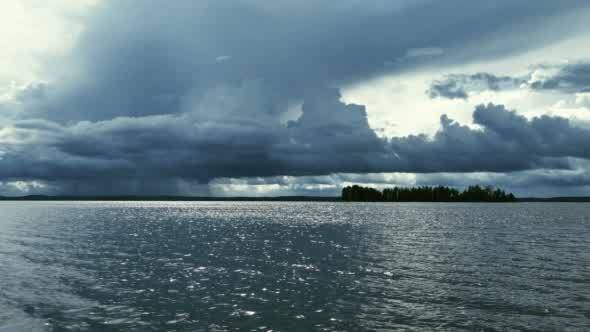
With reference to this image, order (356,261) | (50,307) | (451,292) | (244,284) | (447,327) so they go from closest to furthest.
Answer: (447,327)
(50,307)
(451,292)
(244,284)
(356,261)

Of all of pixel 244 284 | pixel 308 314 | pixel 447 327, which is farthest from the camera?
pixel 244 284

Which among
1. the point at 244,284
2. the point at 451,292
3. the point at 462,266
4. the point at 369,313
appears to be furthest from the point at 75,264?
the point at 462,266

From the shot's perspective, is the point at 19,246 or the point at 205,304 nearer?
the point at 205,304

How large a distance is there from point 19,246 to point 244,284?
4705 cm

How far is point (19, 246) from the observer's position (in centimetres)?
6650

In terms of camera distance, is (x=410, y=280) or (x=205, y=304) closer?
(x=205, y=304)

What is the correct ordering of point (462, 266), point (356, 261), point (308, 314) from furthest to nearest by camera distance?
point (356, 261), point (462, 266), point (308, 314)

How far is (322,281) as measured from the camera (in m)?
38.8

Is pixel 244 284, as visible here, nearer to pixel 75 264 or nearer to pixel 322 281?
pixel 322 281

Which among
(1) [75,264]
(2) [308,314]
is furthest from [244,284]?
(1) [75,264]

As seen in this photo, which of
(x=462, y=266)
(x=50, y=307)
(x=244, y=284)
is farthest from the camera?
(x=462, y=266)

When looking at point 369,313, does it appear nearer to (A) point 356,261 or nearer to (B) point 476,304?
(B) point 476,304

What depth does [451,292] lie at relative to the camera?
34.3 meters

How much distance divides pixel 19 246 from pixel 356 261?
5080 cm
